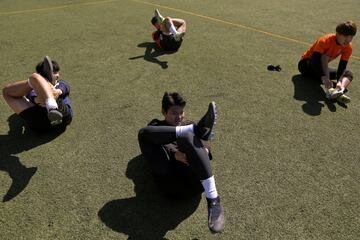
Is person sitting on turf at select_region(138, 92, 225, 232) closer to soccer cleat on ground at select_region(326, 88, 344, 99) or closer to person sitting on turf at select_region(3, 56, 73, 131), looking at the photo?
person sitting on turf at select_region(3, 56, 73, 131)

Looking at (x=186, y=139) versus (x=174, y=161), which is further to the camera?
(x=174, y=161)

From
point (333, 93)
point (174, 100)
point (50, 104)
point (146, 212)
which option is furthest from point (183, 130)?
point (333, 93)

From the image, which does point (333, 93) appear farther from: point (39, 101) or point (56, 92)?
point (39, 101)

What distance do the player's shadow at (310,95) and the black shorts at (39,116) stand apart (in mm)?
3617

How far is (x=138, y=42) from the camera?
8.64 m

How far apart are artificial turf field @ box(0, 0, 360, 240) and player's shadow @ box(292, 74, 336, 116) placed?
0.03 m

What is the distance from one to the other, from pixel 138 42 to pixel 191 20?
209 centimetres

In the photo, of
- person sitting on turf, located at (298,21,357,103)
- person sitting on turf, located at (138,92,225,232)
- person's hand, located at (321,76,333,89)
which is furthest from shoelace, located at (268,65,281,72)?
person sitting on turf, located at (138,92,225,232)

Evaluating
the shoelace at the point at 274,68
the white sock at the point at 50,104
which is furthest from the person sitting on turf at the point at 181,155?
the shoelace at the point at 274,68

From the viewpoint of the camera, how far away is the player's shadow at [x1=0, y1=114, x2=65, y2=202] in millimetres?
4383

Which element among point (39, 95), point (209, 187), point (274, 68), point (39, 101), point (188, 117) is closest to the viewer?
point (209, 187)

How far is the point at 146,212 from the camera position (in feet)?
13.3

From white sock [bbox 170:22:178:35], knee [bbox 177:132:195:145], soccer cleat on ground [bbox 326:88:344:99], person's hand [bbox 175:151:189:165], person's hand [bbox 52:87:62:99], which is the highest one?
knee [bbox 177:132:195:145]

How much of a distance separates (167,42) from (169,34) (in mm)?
171
